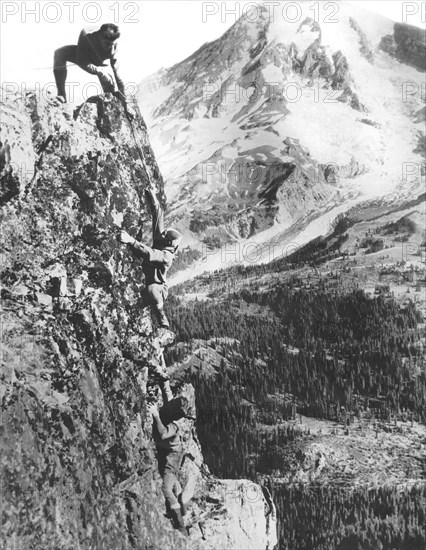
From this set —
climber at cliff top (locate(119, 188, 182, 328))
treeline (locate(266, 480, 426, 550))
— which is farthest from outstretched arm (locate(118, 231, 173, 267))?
treeline (locate(266, 480, 426, 550))

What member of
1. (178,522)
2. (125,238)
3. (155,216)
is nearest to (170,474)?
(178,522)

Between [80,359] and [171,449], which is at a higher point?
[80,359]

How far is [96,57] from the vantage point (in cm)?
612

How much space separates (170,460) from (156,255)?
5.54 feet

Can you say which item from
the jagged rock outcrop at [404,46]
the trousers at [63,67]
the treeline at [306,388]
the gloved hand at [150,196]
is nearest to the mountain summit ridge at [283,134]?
the jagged rock outcrop at [404,46]

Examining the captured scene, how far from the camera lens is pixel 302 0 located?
3444 centimetres

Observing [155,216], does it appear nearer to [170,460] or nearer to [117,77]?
[117,77]

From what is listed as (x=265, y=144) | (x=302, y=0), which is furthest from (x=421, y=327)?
(x=302, y=0)

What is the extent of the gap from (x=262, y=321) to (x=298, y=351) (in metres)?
1.94

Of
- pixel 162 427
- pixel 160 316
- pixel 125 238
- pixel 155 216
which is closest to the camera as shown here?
pixel 162 427

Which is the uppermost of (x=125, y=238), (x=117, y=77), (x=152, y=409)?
(x=117, y=77)

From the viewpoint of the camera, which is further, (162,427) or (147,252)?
(147,252)

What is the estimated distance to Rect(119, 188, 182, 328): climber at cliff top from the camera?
576 centimetres

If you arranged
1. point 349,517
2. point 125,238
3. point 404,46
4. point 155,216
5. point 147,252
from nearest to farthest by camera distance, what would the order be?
point 125,238, point 147,252, point 155,216, point 349,517, point 404,46
